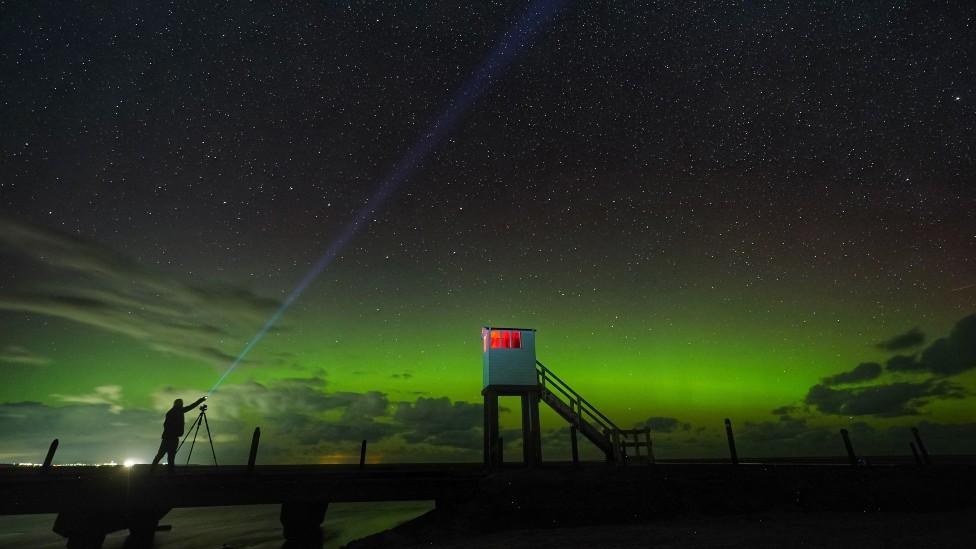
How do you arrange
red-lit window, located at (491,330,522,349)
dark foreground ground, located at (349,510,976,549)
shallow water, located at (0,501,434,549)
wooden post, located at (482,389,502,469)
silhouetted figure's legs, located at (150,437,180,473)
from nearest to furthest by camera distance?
dark foreground ground, located at (349,510,976,549) → silhouetted figure's legs, located at (150,437,180,473) → wooden post, located at (482,389,502,469) → red-lit window, located at (491,330,522,349) → shallow water, located at (0,501,434,549)

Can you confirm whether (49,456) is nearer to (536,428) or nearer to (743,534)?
(536,428)

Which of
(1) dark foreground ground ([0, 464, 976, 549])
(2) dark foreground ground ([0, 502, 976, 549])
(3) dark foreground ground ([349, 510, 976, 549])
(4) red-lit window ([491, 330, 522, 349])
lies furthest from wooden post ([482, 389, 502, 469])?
(3) dark foreground ground ([349, 510, 976, 549])

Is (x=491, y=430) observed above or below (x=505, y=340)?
below

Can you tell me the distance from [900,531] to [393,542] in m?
12.0

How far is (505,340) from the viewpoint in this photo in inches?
853

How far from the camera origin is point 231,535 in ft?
116

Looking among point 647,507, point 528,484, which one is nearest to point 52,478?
point 528,484

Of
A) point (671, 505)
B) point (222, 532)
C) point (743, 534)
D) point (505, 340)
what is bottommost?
point (222, 532)

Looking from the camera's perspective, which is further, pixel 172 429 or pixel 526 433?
pixel 526 433

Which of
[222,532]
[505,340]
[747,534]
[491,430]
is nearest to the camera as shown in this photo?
[747,534]

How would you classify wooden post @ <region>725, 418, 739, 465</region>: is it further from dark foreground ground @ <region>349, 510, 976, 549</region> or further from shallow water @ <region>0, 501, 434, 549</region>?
shallow water @ <region>0, 501, 434, 549</region>

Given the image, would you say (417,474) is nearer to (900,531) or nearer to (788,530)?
(788,530)

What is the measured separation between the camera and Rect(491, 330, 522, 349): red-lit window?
21578 millimetres

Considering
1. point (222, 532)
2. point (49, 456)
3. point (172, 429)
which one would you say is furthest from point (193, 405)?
point (222, 532)
